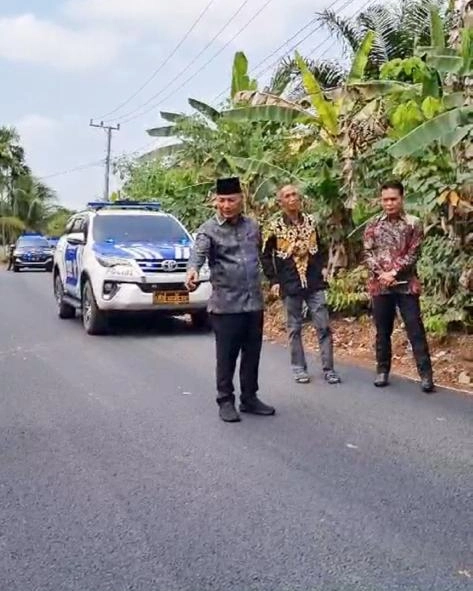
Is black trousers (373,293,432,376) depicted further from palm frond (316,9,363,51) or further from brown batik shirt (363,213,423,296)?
palm frond (316,9,363,51)

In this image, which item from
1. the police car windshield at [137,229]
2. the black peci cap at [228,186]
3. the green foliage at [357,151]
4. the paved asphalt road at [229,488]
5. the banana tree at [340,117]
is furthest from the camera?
the police car windshield at [137,229]

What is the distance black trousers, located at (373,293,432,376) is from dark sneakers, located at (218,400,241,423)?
182 centimetres

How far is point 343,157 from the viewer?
10.7 m

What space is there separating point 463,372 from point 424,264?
152 centimetres

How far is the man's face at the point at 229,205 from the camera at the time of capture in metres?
6.34

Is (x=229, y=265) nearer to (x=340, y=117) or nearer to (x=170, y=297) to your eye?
(x=170, y=297)

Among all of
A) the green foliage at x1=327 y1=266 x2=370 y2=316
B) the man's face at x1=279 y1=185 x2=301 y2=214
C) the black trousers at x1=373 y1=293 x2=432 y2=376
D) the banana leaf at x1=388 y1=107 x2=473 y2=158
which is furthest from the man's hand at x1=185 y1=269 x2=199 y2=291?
the green foliage at x1=327 y1=266 x2=370 y2=316

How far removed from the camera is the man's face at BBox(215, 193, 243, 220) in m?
6.34

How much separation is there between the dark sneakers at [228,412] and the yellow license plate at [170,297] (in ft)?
15.6

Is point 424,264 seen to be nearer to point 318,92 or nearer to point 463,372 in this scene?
point 463,372

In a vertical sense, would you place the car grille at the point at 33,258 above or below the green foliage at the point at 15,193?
below

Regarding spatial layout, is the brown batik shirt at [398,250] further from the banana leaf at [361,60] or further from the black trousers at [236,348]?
the banana leaf at [361,60]

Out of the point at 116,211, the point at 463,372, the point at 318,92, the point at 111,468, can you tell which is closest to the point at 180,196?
the point at 116,211

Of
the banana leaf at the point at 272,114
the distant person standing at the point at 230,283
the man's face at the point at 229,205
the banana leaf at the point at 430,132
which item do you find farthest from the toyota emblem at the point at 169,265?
the man's face at the point at 229,205
